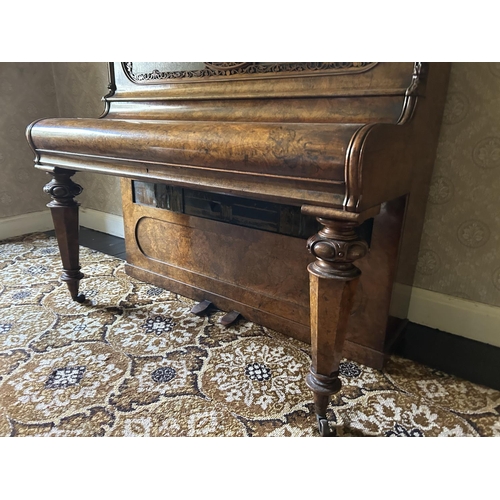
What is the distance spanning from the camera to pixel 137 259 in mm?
1976

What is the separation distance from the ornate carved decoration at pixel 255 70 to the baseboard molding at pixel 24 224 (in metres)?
1.74

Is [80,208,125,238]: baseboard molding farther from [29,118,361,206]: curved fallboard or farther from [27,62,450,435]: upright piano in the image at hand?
[29,118,361,206]: curved fallboard

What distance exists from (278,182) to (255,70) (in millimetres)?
538

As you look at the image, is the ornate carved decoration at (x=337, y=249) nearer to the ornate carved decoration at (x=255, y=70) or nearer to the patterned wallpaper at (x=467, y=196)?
the ornate carved decoration at (x=255, y=70)

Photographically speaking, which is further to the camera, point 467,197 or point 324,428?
point 467,197

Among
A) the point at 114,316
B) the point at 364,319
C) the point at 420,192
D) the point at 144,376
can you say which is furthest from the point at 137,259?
the point at 420,192

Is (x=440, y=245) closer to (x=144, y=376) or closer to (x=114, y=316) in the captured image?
(x=144, y=376)

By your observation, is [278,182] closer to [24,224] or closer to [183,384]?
[183,384]

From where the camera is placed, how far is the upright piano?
840 mm

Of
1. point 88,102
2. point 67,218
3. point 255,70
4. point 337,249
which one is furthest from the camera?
point 88,102

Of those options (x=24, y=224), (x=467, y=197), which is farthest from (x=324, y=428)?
(x=24, y=224)

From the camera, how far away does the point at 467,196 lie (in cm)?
139

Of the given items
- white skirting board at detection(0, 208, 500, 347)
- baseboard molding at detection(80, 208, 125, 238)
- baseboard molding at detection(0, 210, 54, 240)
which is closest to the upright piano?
white skirting board at detection(0, 208, 500, 347)

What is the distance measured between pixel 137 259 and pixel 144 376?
842 mm
